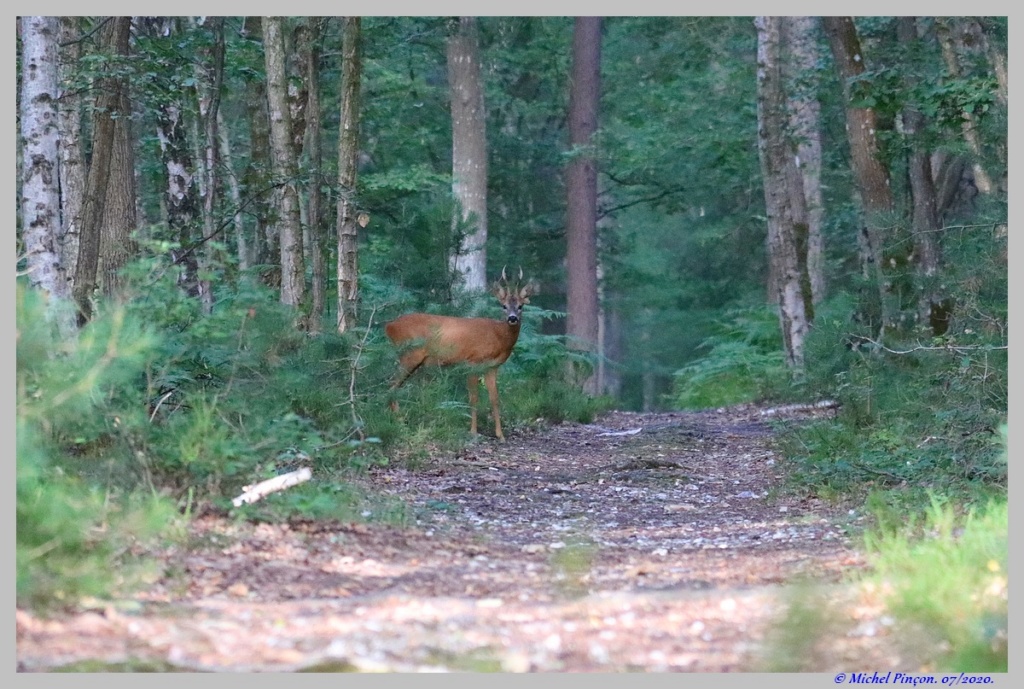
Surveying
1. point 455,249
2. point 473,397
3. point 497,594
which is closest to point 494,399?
point 473,397

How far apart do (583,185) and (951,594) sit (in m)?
18.5

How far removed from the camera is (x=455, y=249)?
15.8 meters

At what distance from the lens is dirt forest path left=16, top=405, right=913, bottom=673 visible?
5121mm

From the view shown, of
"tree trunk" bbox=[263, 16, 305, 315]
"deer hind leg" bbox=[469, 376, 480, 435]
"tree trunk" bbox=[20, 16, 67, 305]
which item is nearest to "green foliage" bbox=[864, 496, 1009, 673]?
"tree trunk" bbox=[20, 16, 67, 305]

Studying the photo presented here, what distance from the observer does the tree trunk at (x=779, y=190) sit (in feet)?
67.9

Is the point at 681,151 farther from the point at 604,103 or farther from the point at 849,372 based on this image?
the point at 849,372

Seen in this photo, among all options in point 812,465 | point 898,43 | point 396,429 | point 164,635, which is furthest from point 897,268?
point 164,635

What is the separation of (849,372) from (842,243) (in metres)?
13.4

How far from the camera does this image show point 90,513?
19.9ft

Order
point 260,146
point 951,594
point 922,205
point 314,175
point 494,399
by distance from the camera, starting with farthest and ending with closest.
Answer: point 260,146
point 922,205
point 494,399
point 314,175
point 951,594

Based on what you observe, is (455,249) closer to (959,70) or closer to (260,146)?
(260,146)

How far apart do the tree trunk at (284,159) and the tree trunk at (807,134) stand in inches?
375

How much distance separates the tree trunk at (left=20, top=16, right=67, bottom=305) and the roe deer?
3.86 meters

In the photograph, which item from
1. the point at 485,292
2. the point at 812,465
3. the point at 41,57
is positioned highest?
the point at 41,57
